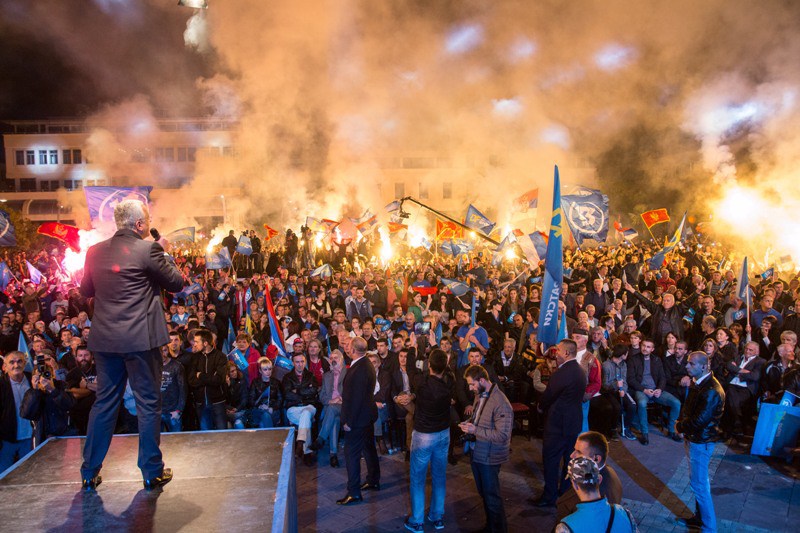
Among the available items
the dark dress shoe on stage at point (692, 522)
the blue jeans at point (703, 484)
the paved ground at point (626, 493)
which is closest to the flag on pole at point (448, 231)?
the paved ground at point (626, 493)

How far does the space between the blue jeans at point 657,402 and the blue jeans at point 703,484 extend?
278 centimetres

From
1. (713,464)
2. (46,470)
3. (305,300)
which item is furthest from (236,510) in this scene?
(305,300)

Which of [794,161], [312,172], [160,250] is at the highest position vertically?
[312,172]

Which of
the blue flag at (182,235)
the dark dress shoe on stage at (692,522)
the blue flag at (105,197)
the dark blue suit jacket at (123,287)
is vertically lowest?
the dark dress shoe on stage at (692,522)

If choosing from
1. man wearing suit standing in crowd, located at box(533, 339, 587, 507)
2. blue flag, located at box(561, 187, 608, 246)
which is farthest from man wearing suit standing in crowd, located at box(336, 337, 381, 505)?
blue flag, located at box(561, 187, 608, 246)

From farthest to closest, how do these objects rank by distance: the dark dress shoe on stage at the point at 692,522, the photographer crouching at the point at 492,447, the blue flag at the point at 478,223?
the blue flag at the point at 478,223, the dark dress shoe on stage at the point at 692,522, the photographer crouching at the point at 492,447

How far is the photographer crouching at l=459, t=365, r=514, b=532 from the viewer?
5.34 m

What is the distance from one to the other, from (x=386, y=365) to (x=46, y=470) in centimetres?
470

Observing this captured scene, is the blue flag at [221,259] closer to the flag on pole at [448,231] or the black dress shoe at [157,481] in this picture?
the flag on pole at [448,231]

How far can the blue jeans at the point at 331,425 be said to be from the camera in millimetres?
7670

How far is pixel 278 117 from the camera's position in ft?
128

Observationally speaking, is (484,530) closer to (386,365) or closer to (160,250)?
(386,365)

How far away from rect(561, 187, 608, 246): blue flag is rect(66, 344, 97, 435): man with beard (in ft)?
32.0

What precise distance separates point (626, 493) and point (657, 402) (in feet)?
8.47
